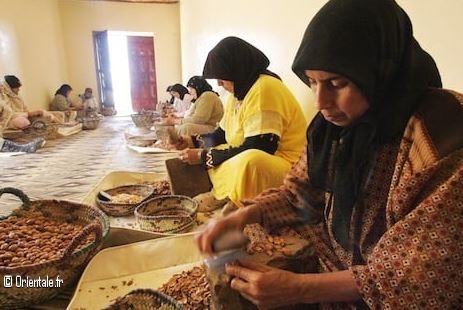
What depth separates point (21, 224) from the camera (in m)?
1.38

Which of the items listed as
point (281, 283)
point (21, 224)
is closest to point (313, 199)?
point (281, 283)

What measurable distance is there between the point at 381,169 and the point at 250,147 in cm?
94

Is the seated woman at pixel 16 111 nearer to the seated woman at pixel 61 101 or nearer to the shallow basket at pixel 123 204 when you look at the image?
the seated woman at pixel 61 101

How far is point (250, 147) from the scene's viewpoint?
166cm

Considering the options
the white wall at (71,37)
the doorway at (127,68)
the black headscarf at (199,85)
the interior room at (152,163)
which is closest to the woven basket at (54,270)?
the interior room at (152,163)

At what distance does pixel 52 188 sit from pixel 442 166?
2.38 metres

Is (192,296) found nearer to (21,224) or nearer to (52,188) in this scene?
(21,224)

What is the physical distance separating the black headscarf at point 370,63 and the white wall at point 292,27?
29 centimetres

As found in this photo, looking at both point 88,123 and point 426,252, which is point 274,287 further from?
point 88,123

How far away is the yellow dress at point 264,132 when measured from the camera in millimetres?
1588

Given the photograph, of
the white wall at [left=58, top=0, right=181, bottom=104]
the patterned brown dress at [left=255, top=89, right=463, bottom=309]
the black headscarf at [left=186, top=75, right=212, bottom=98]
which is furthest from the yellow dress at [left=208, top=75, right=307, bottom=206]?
the white wall at [left=58, top=0, right=181, bottom=104]

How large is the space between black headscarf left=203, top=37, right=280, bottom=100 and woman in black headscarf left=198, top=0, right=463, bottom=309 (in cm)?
99

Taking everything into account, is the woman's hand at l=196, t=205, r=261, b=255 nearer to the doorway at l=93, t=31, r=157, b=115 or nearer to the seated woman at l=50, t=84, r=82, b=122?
the seated woman at l=50, t=84, r=82, b=122

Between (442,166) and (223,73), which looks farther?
(223,73)
